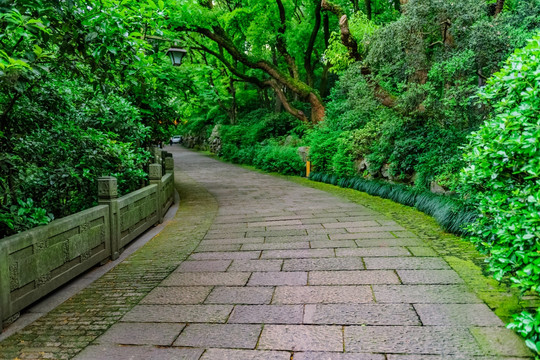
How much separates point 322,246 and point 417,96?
447cm

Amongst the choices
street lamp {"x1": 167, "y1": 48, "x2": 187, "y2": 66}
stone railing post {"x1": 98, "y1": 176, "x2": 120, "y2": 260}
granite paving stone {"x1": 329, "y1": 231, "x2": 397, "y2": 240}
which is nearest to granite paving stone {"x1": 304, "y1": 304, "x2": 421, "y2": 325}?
granite paving stone {"x1": 329, "y1": 231, "x2": 397, "y2": 240}

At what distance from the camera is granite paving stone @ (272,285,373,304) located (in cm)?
353

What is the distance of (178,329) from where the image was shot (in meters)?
3.12

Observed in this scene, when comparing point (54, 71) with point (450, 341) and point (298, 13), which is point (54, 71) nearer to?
point (450, 341)

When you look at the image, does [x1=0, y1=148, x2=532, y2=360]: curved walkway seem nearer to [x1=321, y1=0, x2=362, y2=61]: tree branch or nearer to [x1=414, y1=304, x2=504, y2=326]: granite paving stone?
[x1=414, y1=304, x2=504, y2=326]: granite paving stone

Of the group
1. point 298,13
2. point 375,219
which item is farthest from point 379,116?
point 298,13

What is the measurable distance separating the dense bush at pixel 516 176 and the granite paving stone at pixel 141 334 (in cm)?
245

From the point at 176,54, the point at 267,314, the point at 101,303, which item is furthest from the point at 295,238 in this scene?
the point at 176,54

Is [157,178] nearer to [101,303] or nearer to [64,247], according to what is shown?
[64,247]

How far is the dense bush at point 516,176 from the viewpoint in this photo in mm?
2514

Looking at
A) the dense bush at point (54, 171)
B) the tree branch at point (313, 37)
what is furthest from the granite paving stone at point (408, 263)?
the tree branch at point (313, 37)

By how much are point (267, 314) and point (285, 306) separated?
0.22 meters

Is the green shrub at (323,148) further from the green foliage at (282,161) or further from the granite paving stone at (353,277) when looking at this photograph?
the granite paving stone at (353,277)

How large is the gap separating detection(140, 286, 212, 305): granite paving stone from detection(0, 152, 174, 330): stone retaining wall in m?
1.01
